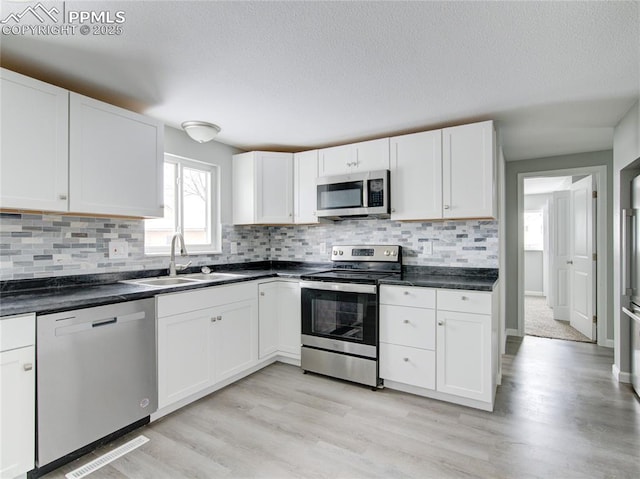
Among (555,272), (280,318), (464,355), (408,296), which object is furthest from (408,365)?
(555,272)

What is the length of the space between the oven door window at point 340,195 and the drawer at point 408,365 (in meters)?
1.30

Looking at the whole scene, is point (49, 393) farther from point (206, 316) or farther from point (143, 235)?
point (143, 235)

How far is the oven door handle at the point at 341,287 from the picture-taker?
108 inches

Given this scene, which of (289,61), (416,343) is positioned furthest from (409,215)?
(289,61)

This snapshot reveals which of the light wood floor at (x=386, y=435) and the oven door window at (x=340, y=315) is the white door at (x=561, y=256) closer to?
the light wood floor at (x=386, y=435)

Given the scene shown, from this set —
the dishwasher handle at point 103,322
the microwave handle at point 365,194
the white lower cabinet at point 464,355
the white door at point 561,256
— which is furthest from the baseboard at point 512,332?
the dishwasher handle at point 103,322

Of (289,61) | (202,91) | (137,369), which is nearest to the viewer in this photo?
(289,61)

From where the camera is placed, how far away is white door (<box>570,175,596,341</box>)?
4004mm

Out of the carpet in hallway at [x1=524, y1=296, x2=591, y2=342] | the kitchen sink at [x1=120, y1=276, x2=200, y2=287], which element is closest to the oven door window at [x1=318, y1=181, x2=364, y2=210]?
the kitchen sink at [x1=120, y1=276, x2=200, y2=287]

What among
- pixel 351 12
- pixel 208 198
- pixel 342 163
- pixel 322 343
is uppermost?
pixel 351 12

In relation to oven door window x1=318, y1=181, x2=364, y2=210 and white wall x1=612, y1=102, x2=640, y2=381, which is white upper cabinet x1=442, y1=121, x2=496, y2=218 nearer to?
oven door window x1=318, y1=181, x2=364, y2=210

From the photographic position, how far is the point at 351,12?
1462 mm

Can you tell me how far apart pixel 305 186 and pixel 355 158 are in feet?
2.08

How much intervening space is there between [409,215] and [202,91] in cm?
191
